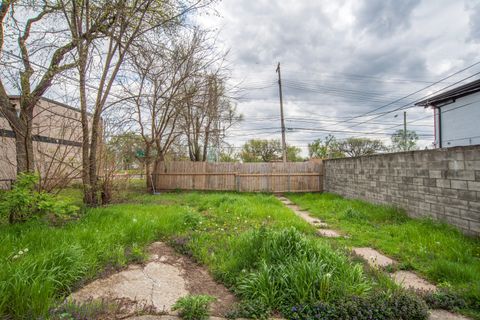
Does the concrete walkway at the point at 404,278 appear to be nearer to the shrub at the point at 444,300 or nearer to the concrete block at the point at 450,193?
the shrub at the point at 444,300

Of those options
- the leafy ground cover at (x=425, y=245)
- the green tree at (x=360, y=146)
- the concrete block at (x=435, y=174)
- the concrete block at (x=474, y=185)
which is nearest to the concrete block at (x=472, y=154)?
the concrete block at (x=474, y=185)

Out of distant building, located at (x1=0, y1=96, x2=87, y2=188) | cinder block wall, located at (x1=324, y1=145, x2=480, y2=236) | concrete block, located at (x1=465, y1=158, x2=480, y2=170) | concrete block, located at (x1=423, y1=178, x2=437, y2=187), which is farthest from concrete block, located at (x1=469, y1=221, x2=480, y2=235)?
distant building, located at (x1=0, y1=96, x2=87, y2=188)

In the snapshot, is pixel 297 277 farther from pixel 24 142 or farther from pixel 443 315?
pixel 24 142

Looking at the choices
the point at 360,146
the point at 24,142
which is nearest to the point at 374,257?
the point at 24,142

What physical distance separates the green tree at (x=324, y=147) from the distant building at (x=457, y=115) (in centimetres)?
1908

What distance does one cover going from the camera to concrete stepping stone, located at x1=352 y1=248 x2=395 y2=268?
2918 millimetres

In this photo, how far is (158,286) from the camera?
233 centimetres

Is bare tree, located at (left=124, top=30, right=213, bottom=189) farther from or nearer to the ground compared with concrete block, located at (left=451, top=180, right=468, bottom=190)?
farther from the ground

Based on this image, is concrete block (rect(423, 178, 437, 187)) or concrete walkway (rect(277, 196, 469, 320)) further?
concrete block (rect(423, 178, 437, 187))

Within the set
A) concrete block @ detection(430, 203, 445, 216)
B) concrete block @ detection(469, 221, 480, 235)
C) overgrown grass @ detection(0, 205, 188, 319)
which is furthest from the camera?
concrete block @ detection(430, 203, 445, 216)

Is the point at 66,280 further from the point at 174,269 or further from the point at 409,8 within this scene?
the point at 409,8

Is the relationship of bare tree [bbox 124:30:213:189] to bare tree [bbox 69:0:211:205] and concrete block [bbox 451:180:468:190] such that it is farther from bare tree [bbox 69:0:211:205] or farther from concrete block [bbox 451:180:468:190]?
concrete block [bbox 451:180:468:190]

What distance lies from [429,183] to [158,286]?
5333 mm

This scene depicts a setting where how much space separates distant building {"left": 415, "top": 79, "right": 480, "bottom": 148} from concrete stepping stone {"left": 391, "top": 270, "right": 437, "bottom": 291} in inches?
340
